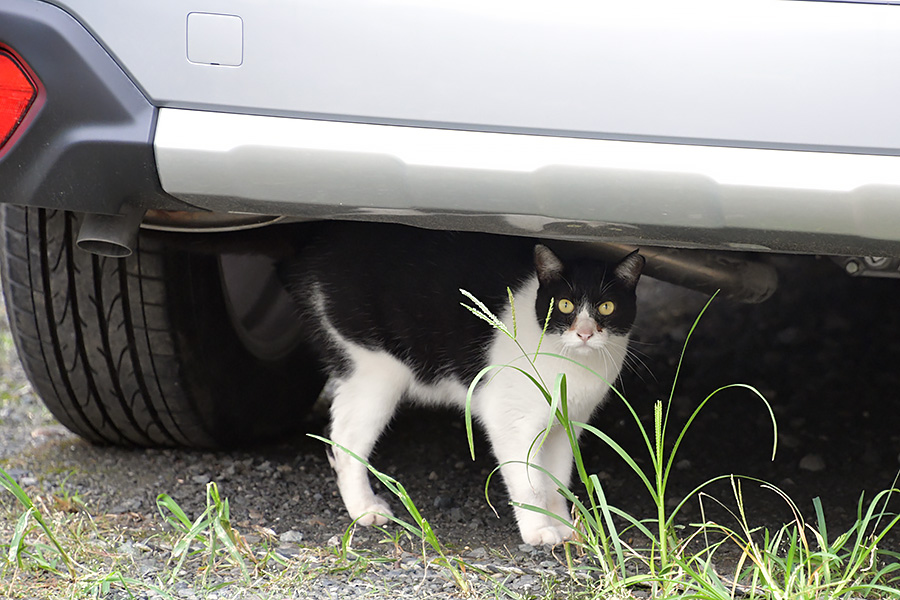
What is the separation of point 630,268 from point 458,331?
1.39 ft

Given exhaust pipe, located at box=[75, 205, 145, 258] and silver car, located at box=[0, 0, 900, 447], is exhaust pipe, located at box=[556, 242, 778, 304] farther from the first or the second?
exhaust pipe, located at box=[75, 205, 145, 258]

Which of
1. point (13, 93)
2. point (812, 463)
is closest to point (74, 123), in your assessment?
point (13, 93)

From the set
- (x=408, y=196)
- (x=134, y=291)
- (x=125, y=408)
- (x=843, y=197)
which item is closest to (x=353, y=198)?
(x=408, y=196)

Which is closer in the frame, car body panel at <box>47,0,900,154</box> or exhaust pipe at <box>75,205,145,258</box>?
car body panel at <box>47,0,900,154</box>

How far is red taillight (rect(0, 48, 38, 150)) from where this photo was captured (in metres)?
1.49

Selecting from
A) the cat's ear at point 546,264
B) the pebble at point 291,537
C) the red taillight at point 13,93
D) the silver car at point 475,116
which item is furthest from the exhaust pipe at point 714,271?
the red taillight at point 13,93

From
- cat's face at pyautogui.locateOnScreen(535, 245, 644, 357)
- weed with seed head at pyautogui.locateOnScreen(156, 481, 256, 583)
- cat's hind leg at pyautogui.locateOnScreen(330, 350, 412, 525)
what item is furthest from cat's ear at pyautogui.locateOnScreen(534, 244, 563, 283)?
weed with seed head at pyautogui.locateOnScreen(156, 481, 256, 583)

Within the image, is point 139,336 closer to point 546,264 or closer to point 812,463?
point 546,264

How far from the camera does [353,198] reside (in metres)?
1.52

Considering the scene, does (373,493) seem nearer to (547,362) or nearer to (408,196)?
(547,362)

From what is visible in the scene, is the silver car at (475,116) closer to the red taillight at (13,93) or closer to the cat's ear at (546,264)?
the red taillight at (13,93)

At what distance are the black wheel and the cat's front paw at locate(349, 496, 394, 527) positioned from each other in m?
0.48

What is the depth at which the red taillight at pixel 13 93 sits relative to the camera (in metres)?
1.49

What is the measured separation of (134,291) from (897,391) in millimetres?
2252
